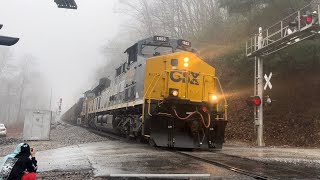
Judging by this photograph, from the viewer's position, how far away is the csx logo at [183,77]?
10820mm

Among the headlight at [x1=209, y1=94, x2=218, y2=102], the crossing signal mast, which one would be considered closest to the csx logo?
the headlight at [x1=209, y1=94, x2=218, y2=102]

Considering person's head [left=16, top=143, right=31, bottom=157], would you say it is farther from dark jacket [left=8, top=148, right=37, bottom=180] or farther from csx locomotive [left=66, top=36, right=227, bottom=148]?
csx locomotive [left=66, top=36, right=227, bottom=148]

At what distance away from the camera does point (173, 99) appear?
10.3 m

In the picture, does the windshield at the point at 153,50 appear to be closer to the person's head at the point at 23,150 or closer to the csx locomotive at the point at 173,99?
the csx locomotive at the point at 173,99

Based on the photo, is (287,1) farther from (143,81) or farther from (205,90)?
(143,81)

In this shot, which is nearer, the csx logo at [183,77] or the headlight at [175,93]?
the headlight at [175,93]

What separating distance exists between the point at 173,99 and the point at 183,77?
1.00 m

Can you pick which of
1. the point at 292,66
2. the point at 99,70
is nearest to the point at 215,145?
the point at 292,66

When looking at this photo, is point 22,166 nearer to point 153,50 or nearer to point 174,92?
point 174,92

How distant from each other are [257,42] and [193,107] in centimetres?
690

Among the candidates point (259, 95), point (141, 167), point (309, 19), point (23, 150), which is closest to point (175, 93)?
point (141, 167)

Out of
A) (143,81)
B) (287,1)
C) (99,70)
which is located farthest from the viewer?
(99,70)

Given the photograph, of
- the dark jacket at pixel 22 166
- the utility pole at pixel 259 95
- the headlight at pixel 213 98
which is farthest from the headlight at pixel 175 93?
the utility pole at pixel 259 95

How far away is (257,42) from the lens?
16125 mm
